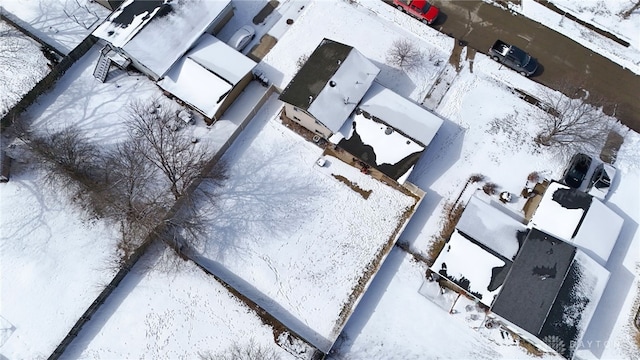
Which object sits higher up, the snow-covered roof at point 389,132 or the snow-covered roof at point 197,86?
the snow-covered roof at point 389,132

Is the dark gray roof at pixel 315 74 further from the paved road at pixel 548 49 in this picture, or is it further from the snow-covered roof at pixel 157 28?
the paved road at pixel 548 49

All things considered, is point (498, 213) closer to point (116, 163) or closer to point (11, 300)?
point (116, 163)

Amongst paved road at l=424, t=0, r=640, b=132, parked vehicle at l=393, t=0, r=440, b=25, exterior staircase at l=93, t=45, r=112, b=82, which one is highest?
paved road at l=424, t=0, r=640, b=132

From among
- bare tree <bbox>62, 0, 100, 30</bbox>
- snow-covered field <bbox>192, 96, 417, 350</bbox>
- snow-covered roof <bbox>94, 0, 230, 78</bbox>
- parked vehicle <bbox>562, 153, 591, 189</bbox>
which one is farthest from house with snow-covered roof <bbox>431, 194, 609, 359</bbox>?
bare tree <bbox>62, 0, 100, 30</bbox>

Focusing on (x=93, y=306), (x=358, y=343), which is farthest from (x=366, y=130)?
(x=93, y=306)

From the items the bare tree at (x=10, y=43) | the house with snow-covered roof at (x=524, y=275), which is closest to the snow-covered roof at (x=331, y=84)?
the house with snow-covered roof at (x=524, y=275)

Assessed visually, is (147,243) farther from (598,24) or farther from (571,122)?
(598,24)

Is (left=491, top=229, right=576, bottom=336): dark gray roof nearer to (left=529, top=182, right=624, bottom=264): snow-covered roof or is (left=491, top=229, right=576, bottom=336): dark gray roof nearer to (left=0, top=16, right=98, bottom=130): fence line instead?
(left=529, top=182, right=624, bottom=264): snow-covered roof
